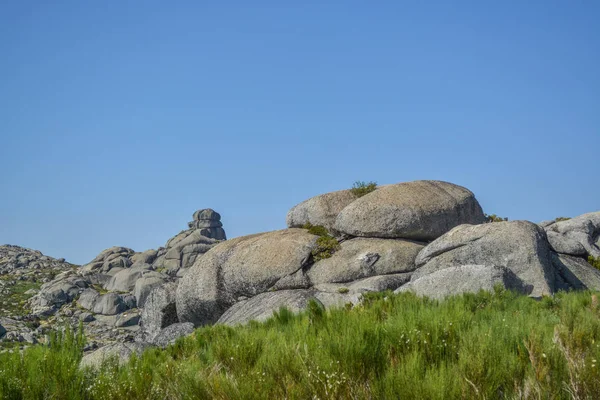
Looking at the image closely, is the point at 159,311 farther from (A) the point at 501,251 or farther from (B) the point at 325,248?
(A) the point at 501,251

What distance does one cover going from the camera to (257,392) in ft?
22.1

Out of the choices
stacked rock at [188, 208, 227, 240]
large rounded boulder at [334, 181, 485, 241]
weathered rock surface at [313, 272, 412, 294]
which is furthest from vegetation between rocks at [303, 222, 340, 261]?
stacked rock at [188, 208, 227, 240]

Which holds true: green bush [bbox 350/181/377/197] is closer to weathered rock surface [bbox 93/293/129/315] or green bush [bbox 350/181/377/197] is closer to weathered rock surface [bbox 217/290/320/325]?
weathered rock surface [bbox 217/290/320/325]

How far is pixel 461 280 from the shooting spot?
2177 cm

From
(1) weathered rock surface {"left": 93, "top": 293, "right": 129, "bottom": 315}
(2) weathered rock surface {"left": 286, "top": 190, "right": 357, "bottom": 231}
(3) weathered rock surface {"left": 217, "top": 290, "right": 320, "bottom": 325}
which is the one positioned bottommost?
(3) weathered rock surface {"left": 217, "top": 290, "right": 320, "bottom": 325}

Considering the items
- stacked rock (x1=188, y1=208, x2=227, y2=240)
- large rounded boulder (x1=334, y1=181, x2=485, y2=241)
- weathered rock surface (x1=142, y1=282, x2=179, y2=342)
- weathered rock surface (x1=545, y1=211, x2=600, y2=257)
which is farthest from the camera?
stacked rock (x1=188, y1=208, x2=227, y2=240)

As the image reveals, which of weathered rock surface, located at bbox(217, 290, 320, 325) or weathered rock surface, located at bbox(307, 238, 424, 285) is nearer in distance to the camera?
weathered rock surface, located at bbox(217, 290, 320, 325)

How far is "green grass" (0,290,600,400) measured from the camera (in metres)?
6.68

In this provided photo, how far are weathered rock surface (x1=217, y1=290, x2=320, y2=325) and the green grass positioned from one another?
13.7m

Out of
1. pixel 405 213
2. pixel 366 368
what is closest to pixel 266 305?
pixel 405 213

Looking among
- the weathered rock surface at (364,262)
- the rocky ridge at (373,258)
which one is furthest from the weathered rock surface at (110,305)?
the weathered rock surface at (364,262)

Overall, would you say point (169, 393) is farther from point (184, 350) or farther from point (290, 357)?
point (184, 350)

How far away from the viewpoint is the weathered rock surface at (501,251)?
24.8 metres

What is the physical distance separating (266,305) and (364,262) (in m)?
5.97
